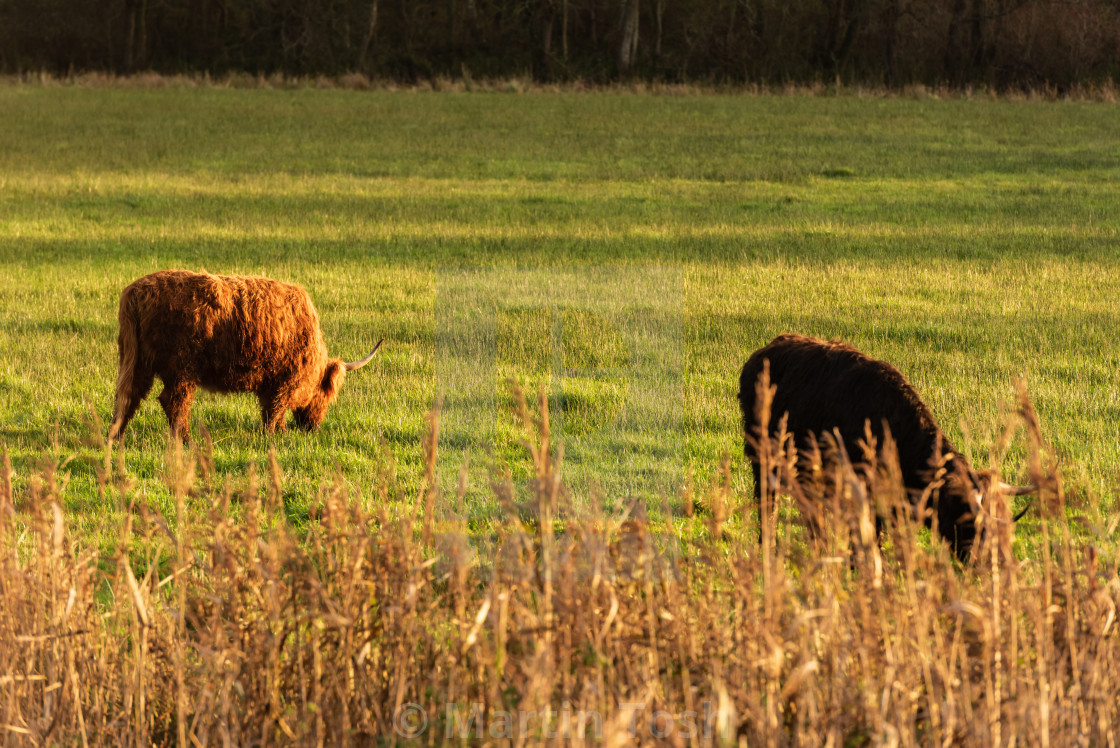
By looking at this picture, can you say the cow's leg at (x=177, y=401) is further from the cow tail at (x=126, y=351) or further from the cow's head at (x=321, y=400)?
the cow's head at (x=321, y=400)

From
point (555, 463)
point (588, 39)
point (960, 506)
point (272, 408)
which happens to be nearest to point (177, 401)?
point (272, 408)

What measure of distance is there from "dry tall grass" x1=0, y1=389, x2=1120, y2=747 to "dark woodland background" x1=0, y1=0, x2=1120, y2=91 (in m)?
40.0

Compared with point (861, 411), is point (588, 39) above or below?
above

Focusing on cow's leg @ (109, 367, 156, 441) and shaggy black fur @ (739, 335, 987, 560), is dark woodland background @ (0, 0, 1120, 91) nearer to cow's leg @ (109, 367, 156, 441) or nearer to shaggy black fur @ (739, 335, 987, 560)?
cow's leg @ (109, 367, 156, 441)

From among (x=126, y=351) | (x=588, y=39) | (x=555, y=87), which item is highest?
(x=588, y=39)

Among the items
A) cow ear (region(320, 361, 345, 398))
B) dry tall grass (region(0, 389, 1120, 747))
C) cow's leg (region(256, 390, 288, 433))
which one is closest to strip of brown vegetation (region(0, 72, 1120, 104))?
cow ear (region(320, 361, 345, 398))

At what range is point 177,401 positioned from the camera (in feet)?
22.5

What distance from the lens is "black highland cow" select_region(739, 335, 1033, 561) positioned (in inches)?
173

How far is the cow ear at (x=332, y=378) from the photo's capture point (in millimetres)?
7668

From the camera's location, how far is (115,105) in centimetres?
3294

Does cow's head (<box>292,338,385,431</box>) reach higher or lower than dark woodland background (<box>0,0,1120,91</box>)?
lower

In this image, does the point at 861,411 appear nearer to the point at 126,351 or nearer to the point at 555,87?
the point at 126,351

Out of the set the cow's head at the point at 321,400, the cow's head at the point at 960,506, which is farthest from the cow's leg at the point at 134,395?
the cow's head at the point at 960,506

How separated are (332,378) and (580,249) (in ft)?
24.9
